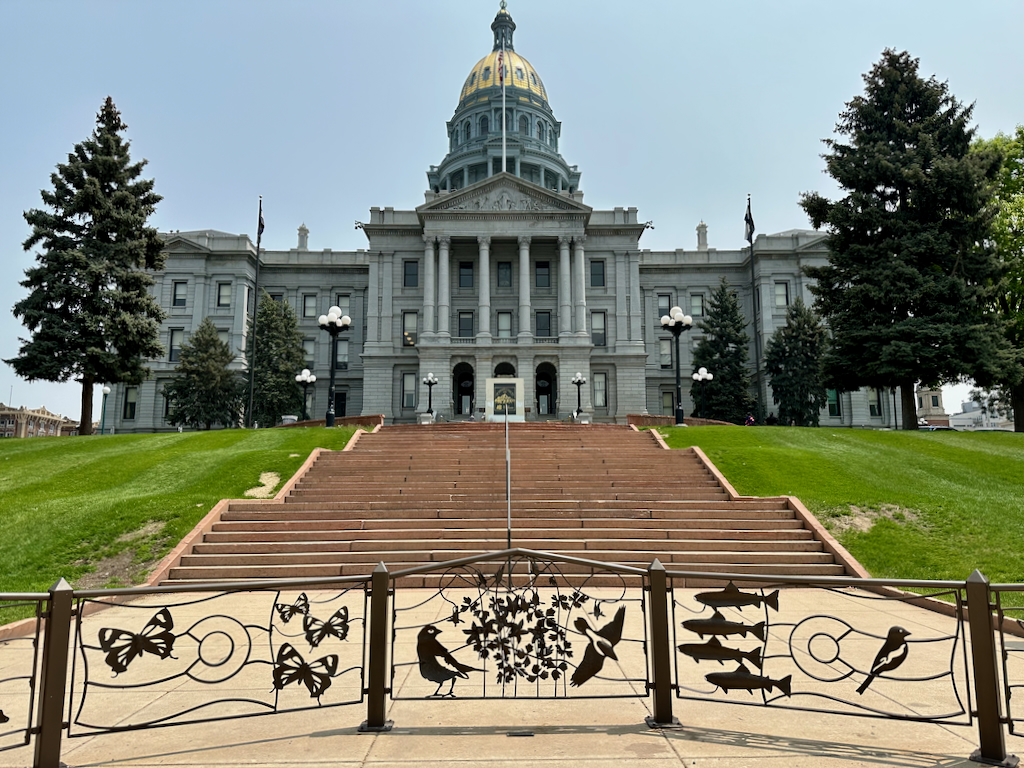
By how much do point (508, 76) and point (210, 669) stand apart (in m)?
75.2

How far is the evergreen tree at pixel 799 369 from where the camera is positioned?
47281 millimetres

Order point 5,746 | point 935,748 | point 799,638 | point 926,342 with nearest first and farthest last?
1. point 935,748
2. point 5,746
3. point 799,638
4. point 926,342

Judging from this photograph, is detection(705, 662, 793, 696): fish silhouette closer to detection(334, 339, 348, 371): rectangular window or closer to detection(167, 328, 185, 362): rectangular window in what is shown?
detection(334, 339, 348, 371): rectangular window

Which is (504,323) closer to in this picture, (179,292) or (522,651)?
(179,292)

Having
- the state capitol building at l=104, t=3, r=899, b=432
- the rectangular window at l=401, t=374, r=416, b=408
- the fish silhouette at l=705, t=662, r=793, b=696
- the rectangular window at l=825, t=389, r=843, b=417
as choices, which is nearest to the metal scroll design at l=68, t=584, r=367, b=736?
the fish silhouette at l=705, t=662, r=793, b=696

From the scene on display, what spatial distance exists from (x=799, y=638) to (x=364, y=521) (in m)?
9.96

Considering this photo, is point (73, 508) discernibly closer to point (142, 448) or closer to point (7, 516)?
point (7, 516)

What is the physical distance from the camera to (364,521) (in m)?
15.5

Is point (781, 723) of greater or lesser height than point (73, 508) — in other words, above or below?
below

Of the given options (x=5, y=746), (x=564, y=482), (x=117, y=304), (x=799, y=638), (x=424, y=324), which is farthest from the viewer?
(x=424, y=324)

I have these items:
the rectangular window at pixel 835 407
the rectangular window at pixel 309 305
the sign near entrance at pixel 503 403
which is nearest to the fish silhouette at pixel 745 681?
the sign near entrance at pixel 503 403

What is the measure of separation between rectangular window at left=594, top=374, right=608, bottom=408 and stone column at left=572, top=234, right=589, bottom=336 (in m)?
4.34

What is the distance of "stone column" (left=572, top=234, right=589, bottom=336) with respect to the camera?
49809mm

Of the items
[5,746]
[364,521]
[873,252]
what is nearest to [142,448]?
[364,521]
